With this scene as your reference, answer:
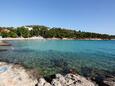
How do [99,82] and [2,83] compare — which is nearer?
[2,83]

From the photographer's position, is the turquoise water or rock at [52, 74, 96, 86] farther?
the turquoise water

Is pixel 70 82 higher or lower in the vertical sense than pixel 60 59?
higher

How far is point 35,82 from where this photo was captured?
14.8m

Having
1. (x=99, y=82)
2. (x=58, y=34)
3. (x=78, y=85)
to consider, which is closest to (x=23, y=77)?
(x=78, y=85)

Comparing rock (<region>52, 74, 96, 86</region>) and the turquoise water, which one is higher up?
rock (<region>52, 74, 96, 86</region>)

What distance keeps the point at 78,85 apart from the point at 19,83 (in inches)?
182

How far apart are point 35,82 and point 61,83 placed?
221cm

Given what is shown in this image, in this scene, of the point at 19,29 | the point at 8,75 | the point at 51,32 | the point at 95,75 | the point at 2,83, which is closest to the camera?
the point at 2,83

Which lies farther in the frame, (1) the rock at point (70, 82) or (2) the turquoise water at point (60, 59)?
(2) the turquoise water at point (60, 59)

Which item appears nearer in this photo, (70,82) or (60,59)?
(70,82)

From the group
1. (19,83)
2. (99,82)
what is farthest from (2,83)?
(99,82)

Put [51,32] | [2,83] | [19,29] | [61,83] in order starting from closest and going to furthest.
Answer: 1. [2,83]
2. [61,83]
3. [19,29]
4. [51,32]

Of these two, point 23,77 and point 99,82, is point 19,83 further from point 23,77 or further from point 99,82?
point 99,82

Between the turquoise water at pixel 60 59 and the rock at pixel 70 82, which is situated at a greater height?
the rock at pixel 70 82
